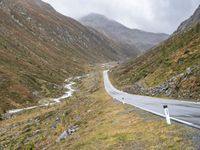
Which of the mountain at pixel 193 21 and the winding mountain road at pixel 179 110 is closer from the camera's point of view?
the winding mountain road at pixel 179 110

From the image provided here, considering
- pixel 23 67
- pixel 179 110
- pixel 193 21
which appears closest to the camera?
pixel 179 110

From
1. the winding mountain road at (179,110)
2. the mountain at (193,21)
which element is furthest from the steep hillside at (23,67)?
the winding mountain road at (179,110)

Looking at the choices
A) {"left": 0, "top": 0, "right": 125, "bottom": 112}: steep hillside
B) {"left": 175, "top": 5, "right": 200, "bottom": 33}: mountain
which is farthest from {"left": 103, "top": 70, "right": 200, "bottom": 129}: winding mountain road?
{"left": 175, "top": 5, "right": 200, "bottom": 33}: mountain

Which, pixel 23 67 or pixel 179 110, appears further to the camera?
pixel 23 67

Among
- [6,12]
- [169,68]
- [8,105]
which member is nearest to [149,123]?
[169,68]

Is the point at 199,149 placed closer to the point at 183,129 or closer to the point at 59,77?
the point at 183,129

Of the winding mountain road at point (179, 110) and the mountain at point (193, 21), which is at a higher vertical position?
the mountain at point (193, 21)

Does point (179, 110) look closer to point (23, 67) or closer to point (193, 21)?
point (23, 67)

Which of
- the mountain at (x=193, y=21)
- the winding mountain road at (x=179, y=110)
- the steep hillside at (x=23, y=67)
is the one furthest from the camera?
the mountain at (x=193, y=21)

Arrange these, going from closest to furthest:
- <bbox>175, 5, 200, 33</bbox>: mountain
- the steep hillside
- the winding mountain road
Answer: the winding mountain road → the steep hillside → <bbox>175, 5, 200, 33</bbox>: mountain

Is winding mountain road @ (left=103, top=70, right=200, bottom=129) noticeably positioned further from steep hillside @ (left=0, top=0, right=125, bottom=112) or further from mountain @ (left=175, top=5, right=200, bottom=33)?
mountain @ (left=175, top=5, right=200, bottom=33)

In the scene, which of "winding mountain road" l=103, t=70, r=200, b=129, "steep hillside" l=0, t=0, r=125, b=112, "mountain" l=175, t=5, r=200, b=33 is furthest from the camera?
"mountain" l=175, t=5, r=200, b=33

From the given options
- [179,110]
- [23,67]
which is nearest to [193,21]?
[23,67]

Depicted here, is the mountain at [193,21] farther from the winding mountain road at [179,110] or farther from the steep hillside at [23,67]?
the winding mountain road at [179,110]
